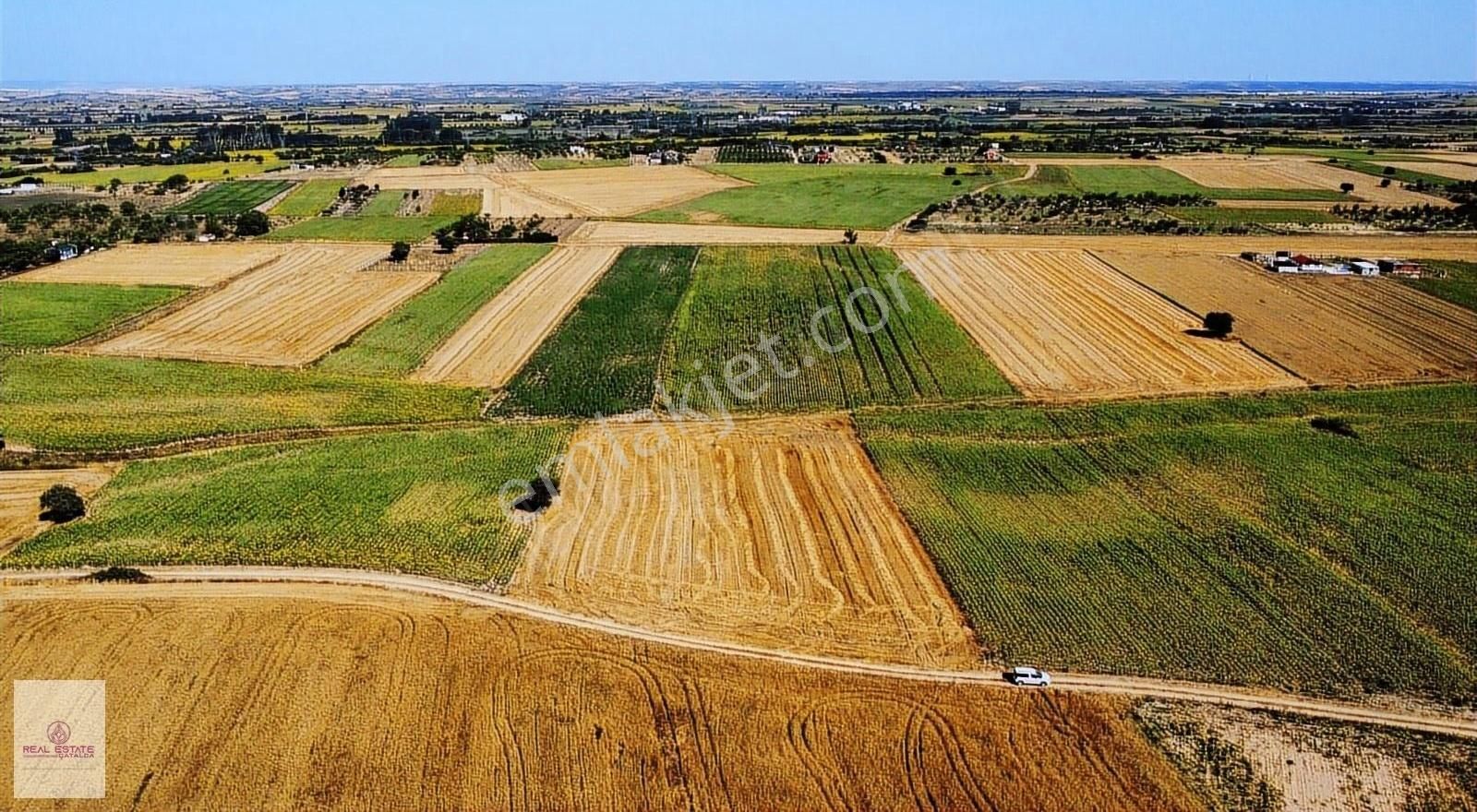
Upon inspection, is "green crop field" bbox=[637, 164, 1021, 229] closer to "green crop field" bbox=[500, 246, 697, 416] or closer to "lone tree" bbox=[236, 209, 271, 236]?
"green crop field" bbox=[500, 246, 697, 416]

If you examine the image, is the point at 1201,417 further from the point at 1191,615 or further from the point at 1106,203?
the point at 1106,203

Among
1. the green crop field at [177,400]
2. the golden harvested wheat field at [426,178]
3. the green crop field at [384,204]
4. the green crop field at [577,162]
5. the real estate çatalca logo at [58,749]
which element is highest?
the green crop field at [577,162]

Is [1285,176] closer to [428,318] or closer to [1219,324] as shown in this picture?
[1219,324]

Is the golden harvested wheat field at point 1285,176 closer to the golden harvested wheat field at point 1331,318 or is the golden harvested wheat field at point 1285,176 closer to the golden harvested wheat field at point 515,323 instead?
the golden harvested wheat field at point 1331,318

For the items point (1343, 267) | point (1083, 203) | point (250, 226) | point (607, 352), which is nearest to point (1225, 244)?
point (1343, 267)

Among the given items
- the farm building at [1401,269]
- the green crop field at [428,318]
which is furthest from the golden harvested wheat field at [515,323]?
the farm building at [1401,269]

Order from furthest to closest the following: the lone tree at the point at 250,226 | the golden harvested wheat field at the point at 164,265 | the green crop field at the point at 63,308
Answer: the lone tree at the point at 250,226
the golden harvested wheat field at the point at 164,265
the green crop field at the point at 63,308
